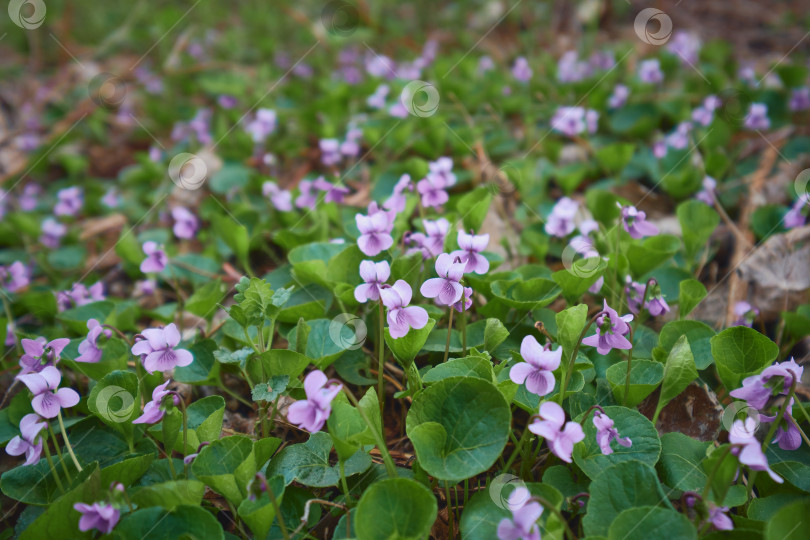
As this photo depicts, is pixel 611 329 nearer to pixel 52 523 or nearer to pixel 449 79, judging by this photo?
pixel 52 523

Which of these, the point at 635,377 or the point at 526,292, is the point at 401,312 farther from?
the point at 635,377

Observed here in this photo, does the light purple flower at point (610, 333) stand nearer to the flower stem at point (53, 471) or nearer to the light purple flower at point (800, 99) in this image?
the flower stem at point (53, 471)

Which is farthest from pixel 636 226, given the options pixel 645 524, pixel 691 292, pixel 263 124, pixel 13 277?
pixel 13 277

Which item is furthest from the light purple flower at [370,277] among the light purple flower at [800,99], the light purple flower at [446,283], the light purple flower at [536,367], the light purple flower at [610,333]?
the light purple flower at [800,99]

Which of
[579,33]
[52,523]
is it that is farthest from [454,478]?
[579,33]

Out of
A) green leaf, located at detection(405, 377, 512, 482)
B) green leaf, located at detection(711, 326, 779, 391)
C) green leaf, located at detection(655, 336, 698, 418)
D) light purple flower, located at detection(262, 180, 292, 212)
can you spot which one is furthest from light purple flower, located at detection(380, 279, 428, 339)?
light purple flower, located at detection(262, 180, 292, 212)

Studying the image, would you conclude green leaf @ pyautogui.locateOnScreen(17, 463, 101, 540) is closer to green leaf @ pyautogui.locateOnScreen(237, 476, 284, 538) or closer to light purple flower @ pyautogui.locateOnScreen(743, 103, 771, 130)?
green leaf @ pyautogui.locateOnScreen(237, 476, 284, 538)
